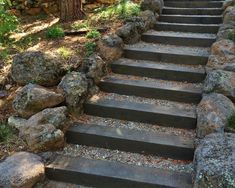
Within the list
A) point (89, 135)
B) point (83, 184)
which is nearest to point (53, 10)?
point (89, 135)

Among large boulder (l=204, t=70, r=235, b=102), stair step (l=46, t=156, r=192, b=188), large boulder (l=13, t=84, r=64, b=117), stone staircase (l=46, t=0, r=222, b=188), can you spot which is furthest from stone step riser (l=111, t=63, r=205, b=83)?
stair step (l=46, t=156, r=192, b=188)

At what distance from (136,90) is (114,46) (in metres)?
0.97

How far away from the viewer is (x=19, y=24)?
7496 millimetres

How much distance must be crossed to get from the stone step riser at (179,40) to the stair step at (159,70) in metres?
0.77

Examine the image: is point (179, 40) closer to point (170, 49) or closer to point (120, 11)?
point (170, 49)

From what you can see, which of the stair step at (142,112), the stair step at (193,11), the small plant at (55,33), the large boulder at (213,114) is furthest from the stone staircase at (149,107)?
the small plant at (55,33)

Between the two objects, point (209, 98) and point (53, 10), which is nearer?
point (209, 98)

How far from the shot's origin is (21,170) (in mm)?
3658

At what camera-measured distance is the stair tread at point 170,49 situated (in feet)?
18.5

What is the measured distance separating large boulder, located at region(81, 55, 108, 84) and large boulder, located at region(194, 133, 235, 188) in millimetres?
2057

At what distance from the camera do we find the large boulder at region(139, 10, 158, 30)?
21.1 ft

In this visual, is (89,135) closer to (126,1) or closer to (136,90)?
(136,90)

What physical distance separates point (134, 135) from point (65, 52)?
182cm

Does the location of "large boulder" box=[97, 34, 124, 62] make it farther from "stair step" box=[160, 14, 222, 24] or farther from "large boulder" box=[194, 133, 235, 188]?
"large boulder" box=[194, 133, 235, 188]
